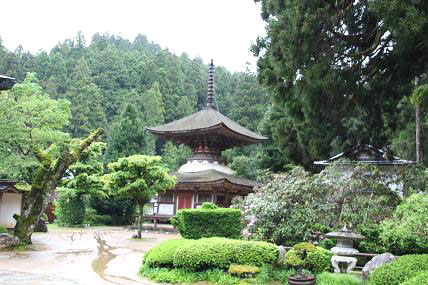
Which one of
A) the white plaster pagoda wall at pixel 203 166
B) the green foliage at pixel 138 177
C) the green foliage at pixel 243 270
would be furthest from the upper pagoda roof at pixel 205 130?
the green foliage at pixel 243 270

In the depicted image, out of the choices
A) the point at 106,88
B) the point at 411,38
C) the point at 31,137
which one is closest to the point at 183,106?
the point at 106,88

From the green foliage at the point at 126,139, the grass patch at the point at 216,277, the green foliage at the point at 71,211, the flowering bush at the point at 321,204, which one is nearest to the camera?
the grass patch at the point at 216,277

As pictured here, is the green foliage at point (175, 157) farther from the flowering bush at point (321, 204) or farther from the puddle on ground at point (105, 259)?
the flowering bush at point (321, 204)

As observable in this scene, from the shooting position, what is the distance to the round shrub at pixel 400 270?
7949 mm

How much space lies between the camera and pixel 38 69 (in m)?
63.3

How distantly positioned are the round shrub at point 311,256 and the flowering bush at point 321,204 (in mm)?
2961

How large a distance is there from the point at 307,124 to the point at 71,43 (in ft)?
251

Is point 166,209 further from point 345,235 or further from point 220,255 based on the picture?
point 345,235

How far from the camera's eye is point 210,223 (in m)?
14.4

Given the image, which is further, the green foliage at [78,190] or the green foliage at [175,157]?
the green foliage at [175,157]

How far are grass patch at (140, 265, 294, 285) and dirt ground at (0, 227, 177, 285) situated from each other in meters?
0.47

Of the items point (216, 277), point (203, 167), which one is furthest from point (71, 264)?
point (203, 167)

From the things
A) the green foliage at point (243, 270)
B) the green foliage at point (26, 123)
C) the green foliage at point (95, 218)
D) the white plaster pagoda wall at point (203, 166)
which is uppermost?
the green foliage at point (26, 123)

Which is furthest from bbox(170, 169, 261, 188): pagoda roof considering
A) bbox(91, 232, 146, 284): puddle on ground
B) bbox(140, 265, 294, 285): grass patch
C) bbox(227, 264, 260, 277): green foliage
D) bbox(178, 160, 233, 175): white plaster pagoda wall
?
bbox(227, 264, 260, 277): green foliage
